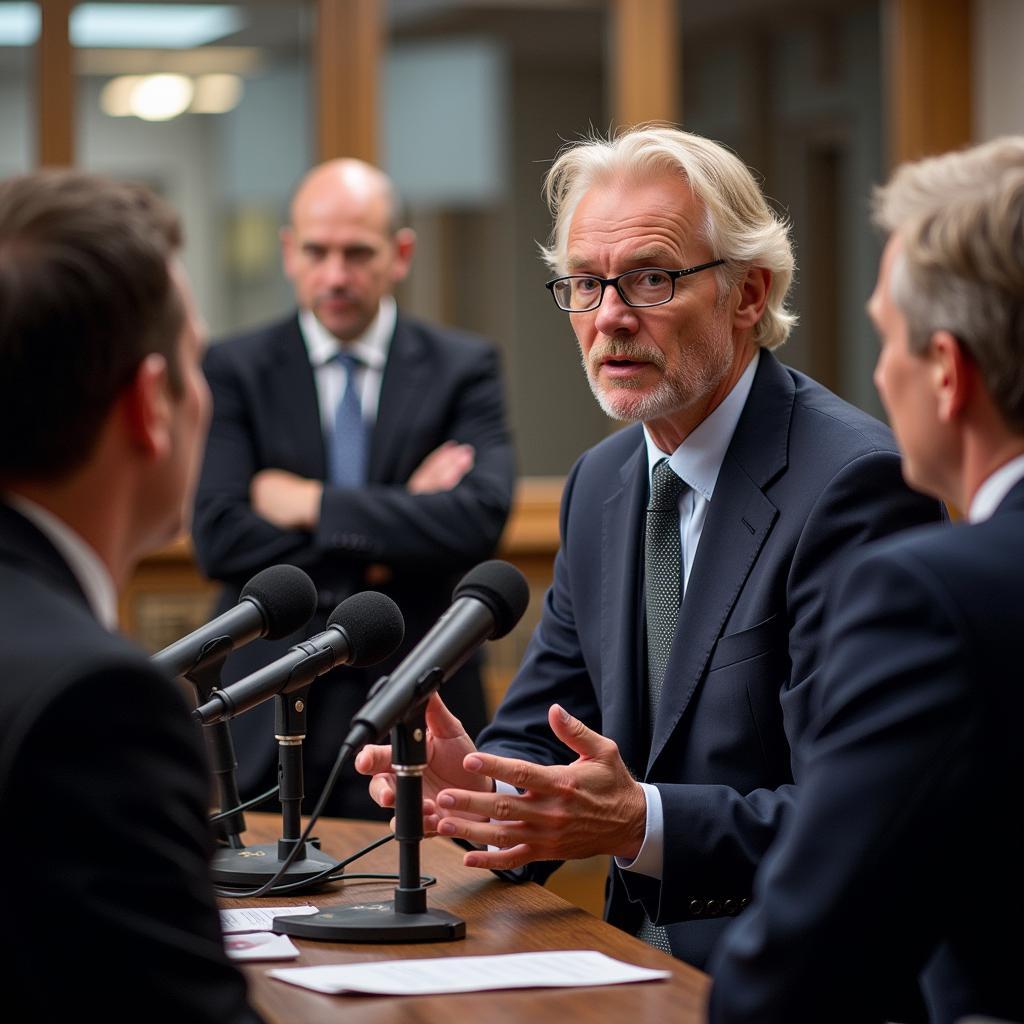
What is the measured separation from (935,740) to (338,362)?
9.34ft

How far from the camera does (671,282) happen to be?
8.41ft

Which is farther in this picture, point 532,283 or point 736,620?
point 532,283

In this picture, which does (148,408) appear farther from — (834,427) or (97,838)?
(834,427)

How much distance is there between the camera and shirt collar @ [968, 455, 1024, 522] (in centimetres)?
148

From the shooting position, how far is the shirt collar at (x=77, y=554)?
1364 mm

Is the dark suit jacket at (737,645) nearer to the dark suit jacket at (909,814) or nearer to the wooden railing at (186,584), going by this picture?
the dark suit jacket at (909,814)

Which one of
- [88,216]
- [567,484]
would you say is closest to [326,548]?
[567,484]

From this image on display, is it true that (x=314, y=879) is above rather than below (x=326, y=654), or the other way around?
below

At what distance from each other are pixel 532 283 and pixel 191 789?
4.55 m

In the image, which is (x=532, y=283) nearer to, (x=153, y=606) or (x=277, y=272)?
(x=277, y=272)

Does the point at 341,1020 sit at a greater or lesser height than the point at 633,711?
lesser

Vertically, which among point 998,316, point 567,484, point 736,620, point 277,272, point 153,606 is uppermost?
point 277,272

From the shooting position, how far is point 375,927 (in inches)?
76.0

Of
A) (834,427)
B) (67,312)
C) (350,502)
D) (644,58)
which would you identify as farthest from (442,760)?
(644,58)
